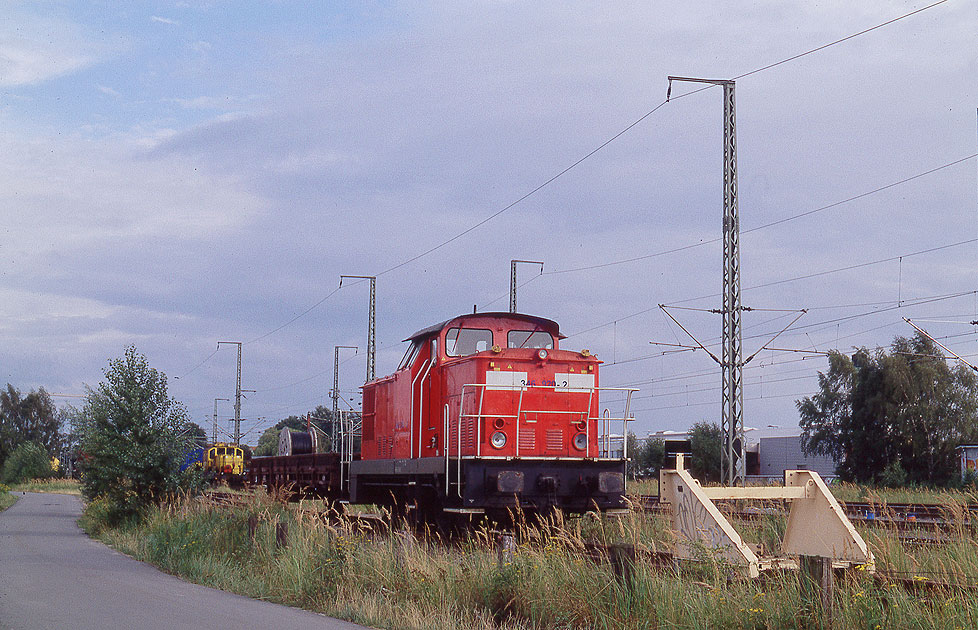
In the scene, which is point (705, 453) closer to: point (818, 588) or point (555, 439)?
point (555, 439)

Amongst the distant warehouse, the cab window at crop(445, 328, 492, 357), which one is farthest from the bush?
the cab window at crop(445, 328, 492, 357)

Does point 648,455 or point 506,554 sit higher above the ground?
point 506,554

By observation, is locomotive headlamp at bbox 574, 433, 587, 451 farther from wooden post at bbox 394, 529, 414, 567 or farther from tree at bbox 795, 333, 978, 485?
tree at bbox 795, 333, 978, 485

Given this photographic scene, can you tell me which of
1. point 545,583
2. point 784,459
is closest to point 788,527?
point 545,583

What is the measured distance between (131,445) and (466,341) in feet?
32.4

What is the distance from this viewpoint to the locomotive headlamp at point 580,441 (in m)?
16.0

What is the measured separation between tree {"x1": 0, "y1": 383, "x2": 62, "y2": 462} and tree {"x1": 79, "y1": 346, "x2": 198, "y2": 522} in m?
92.0

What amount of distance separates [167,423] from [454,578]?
47.3 ft

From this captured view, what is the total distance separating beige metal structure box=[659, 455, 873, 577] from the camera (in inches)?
354

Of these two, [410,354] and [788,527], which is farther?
[410,354]

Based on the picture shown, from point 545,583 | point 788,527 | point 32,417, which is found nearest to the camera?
point 545,583

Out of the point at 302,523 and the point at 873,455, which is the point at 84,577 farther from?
the point at 873,455

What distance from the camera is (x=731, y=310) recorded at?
70.5 ft

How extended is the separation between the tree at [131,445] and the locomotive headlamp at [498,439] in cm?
993
